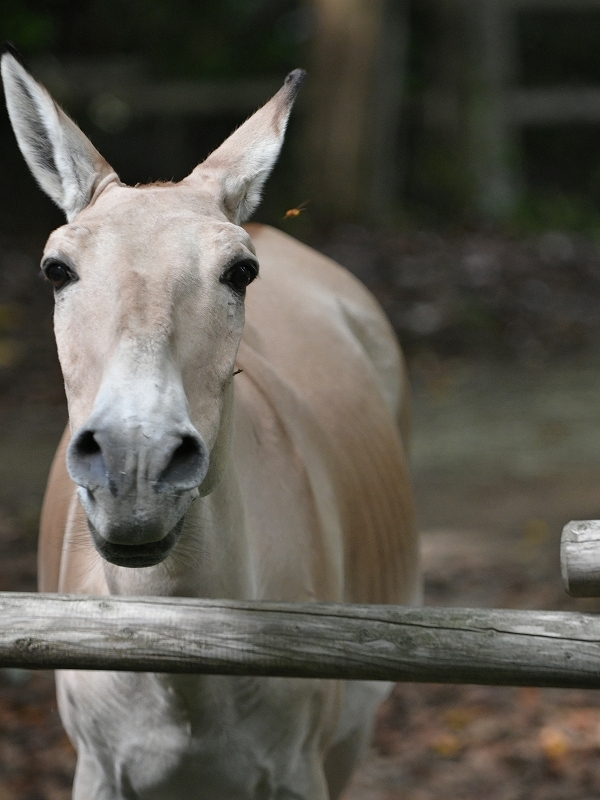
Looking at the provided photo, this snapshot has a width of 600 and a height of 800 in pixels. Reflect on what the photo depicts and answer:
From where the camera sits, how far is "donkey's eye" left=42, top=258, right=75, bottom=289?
2.13m

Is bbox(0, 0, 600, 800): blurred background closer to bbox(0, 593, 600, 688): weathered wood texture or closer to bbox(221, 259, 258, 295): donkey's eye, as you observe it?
bbox(221, 259, 258, 295): donkey's eye

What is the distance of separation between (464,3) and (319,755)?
37.4 ft

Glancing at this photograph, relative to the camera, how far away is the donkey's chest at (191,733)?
2.39 m

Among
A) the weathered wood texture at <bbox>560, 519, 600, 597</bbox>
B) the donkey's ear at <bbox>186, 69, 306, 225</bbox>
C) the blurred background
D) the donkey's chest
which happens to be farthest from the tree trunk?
the weathered wood texture at <bbox>560, 519, 600, 597</bbox>

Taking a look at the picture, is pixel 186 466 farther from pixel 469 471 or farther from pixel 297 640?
pixel 469 471

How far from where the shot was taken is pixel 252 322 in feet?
11.7

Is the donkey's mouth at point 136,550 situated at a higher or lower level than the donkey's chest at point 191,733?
higher

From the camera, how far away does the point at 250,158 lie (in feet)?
8.25

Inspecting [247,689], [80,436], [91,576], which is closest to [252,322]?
[91,576]

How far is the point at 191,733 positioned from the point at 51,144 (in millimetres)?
1436

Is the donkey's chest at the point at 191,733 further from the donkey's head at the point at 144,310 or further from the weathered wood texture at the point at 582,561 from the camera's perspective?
the weathered wood texture at the point at 582,561

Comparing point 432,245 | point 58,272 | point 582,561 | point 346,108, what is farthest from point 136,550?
point 346,108

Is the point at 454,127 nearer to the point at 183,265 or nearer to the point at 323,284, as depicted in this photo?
the point at 323,284

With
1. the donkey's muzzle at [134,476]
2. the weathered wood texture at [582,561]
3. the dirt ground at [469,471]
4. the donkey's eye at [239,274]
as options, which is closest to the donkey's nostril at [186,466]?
the donkey's muzzle at [134,476]
